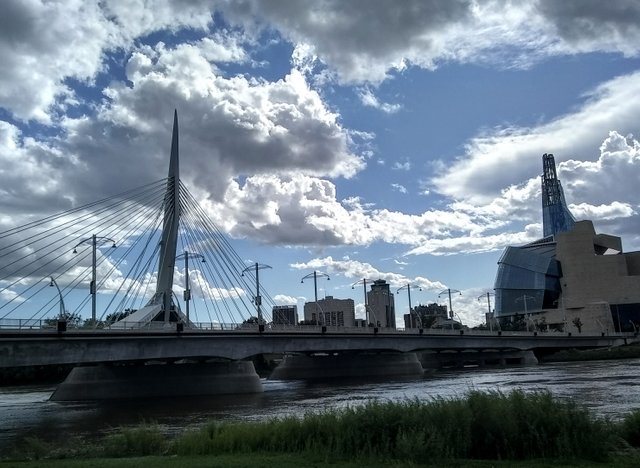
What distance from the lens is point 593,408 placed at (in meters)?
30.3

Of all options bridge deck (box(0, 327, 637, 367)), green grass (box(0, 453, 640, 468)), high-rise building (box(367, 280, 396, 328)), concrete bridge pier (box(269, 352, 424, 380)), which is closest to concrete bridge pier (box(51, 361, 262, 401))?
bridge deck (box(0, 327, 637, 367))

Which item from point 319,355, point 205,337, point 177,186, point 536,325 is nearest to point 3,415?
point 205,337

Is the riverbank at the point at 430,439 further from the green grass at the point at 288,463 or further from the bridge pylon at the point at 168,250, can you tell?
the bridge pylon at the point at 168,250

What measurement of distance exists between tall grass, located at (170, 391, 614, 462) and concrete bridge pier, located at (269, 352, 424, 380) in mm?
80660

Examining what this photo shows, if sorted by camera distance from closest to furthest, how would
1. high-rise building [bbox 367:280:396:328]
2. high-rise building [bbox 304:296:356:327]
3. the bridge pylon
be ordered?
the bridge pylon → high-rise building [bbox 367:280:396:328] → high-rise building [bbox 304:296:356:327]

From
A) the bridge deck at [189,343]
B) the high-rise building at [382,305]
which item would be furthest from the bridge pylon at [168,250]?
the high-rise building at [382,305]

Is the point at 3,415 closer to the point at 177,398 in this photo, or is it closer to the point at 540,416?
the point at 177,398

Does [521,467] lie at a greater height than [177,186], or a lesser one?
lesser

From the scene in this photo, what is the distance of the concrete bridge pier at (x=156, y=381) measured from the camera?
66.2 metres

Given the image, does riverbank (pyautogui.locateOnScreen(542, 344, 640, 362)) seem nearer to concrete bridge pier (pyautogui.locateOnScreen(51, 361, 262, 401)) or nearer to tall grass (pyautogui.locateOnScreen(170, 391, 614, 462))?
concrete bridge pier (pyautogui.locateOnScreen(51, 361, 262, 401))

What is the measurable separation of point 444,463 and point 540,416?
359 cm

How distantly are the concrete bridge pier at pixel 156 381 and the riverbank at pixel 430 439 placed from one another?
1931 inches

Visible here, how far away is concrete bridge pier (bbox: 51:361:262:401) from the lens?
66.2 meters

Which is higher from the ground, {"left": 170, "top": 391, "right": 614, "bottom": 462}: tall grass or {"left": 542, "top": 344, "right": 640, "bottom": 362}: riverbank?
{"left": 542, "top": 344, "right": 640, "bottom": 362}: riverbank
